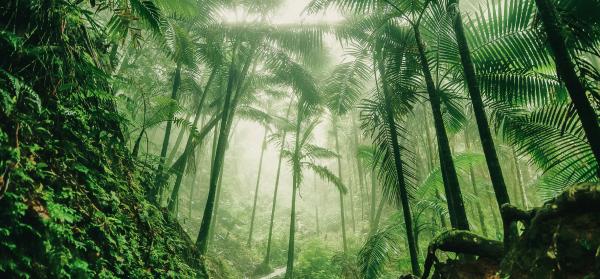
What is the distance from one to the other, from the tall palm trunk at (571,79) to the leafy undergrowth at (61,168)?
304cm

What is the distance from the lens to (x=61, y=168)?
2.22 m

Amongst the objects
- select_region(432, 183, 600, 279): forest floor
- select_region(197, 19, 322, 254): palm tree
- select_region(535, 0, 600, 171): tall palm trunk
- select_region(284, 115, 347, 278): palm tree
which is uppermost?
select_region(197, 19, 322, 254): palm tree

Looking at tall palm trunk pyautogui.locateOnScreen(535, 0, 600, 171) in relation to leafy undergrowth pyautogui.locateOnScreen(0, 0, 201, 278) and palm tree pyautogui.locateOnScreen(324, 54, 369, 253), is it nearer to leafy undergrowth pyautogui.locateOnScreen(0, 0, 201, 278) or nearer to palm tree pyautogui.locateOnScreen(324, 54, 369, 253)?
leafy undergrowth pyautogui.locateOnScreen(0, 0, 201, 278)

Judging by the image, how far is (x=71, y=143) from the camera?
2.47 metres

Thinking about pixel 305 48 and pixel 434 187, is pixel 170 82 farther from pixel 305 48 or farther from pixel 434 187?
pixel 434 187

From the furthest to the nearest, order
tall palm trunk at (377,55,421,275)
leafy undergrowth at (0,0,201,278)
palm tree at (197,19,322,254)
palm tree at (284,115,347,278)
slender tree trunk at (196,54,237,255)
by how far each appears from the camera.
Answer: palm tree at (284,115,347,278) < palm tree at (197,19,322,254) < slender tree trunk at (196,54,237,255) < tall palm trunk at (377,55,421,275) < leafy undergrowth at (0,0,201,278)

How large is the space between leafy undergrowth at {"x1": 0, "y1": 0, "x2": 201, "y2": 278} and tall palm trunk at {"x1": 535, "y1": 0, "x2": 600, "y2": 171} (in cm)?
304

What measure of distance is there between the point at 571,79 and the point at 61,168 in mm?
3334

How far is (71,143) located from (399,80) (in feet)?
12.8

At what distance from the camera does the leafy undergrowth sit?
1.75 m

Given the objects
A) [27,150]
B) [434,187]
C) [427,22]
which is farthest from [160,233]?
[434,187]

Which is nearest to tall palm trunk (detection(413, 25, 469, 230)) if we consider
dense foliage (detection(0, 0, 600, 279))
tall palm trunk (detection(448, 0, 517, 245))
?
dense foliage (detection(0, 0, 600, 279))

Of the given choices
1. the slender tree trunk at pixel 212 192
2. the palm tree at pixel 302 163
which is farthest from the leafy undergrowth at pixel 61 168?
Answer: the palm tree at pixel 302 163

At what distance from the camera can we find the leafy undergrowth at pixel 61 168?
175cm
